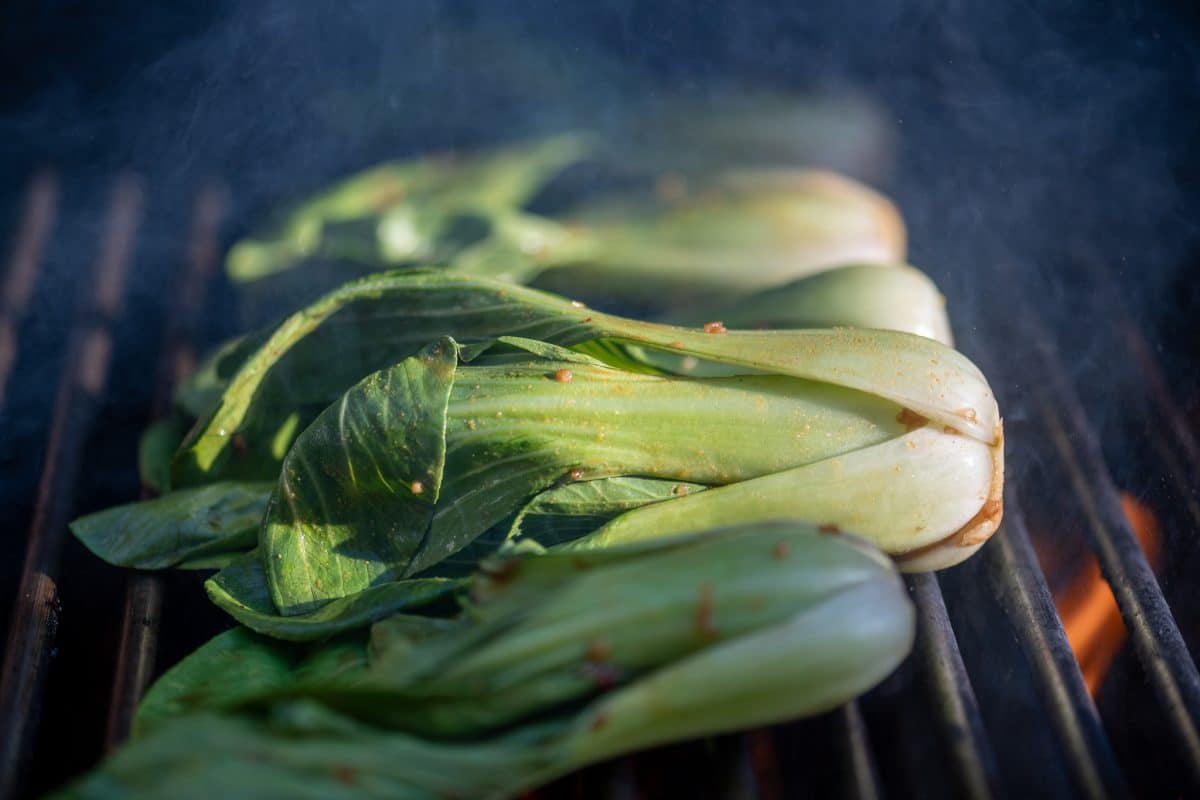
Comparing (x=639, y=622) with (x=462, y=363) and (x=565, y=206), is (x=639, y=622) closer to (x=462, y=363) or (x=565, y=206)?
(x=462, y=363)

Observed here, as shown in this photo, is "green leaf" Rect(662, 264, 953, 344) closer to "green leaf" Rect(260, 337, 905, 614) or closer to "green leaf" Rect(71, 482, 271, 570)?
"green leaf" Rect(260, 337, 905, 614)

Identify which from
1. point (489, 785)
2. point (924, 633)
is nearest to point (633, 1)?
point (924, 633)

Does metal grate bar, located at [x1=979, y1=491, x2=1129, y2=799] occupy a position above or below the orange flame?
above

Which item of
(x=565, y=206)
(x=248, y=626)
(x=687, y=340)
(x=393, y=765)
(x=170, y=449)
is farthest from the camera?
(x=565, y=206)

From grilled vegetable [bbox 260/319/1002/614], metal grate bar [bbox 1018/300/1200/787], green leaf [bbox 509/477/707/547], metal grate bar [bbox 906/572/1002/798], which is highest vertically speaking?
grilled vegetable [bbox 260/319/1002/614]

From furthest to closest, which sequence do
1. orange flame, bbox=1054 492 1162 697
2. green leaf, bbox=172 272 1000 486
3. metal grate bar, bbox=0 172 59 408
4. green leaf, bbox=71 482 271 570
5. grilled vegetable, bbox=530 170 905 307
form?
grilled vegetable, bbox=530 170 905 307 < metal grate bar, bbox=0 172 59 408 < orange flame, bbox=1054 492 1162 697 < green leaf, bbox=71 482 271 570 < green leaf, bbox=172 272 1000 486

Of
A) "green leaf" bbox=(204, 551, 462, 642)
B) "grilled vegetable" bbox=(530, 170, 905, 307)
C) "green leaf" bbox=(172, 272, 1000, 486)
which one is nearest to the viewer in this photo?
"green leaf" bbox=(204, 551, 462, 642)

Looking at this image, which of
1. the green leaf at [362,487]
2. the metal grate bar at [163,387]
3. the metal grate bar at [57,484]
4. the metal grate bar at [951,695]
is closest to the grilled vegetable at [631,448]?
the green leaf at [362,487]

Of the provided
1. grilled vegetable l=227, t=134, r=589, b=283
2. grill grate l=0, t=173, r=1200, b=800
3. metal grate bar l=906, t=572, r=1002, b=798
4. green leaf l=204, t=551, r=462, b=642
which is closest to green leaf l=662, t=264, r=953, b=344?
grill grate l=0, t=173, r=1200, b=800
